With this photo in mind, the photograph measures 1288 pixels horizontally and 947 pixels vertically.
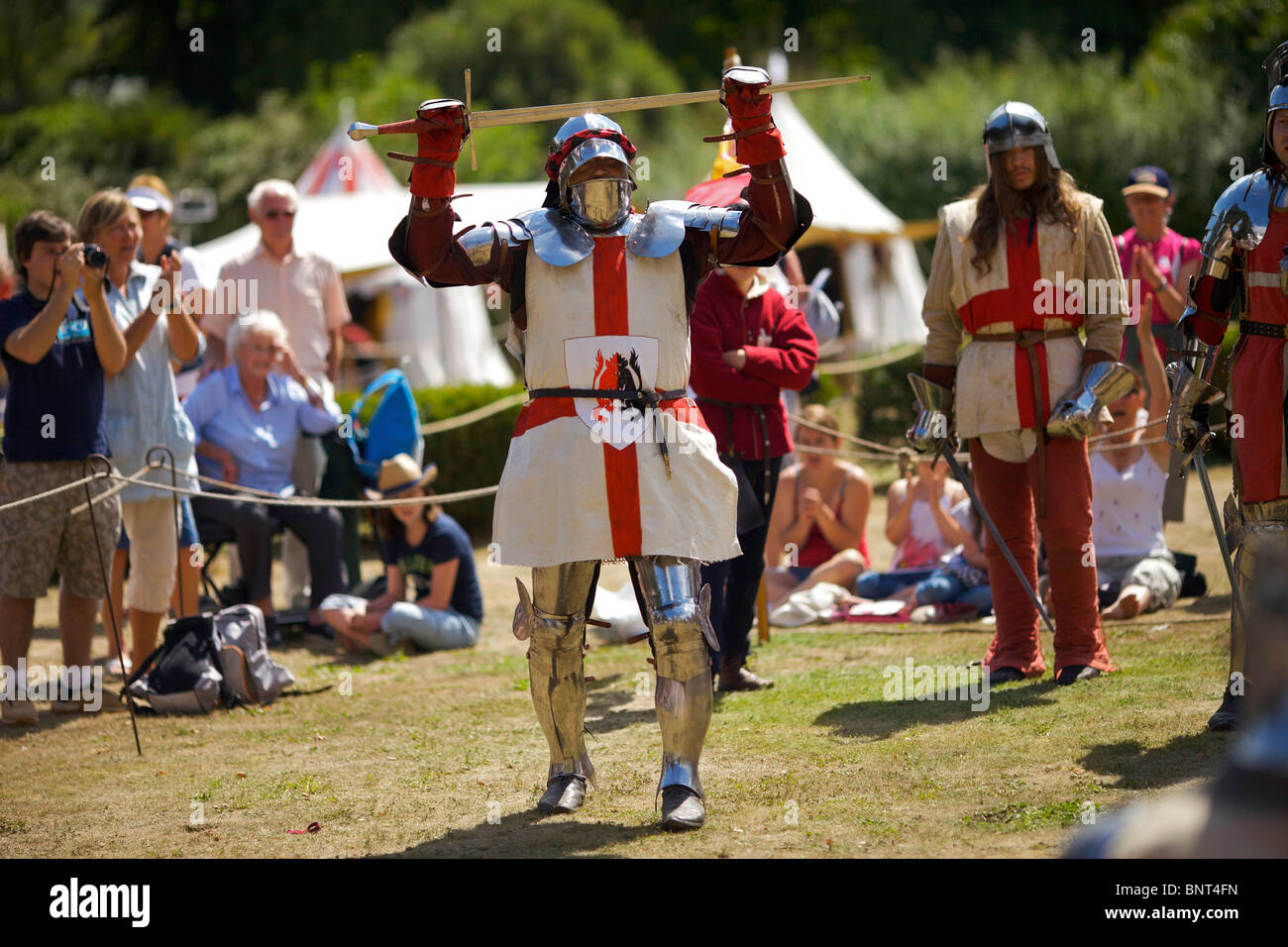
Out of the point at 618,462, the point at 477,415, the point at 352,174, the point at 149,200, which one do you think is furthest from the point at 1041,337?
the point at 352,174

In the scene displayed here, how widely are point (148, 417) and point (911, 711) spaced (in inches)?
127

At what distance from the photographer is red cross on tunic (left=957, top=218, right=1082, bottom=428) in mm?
5180

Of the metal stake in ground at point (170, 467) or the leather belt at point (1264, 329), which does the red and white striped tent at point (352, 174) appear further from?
the leather belt at point (1264, 329)

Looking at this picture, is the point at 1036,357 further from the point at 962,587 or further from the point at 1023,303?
the point at 962,587

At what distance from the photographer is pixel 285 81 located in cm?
3566

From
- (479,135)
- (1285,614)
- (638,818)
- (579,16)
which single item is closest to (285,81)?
(579,16)

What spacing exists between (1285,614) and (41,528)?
496 centimetres

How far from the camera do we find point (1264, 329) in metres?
4.43

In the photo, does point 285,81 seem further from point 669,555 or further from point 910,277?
point 669,555

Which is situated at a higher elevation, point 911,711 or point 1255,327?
point 1255,327

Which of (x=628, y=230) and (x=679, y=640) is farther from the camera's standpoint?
(x=628, y=230)

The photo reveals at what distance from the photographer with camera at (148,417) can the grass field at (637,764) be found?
562 millimetres

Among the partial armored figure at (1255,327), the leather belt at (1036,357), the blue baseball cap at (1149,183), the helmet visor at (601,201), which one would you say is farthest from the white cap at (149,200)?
the partial armored figure at (1255,327)

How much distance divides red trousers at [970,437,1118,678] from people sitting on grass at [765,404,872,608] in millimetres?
2073
